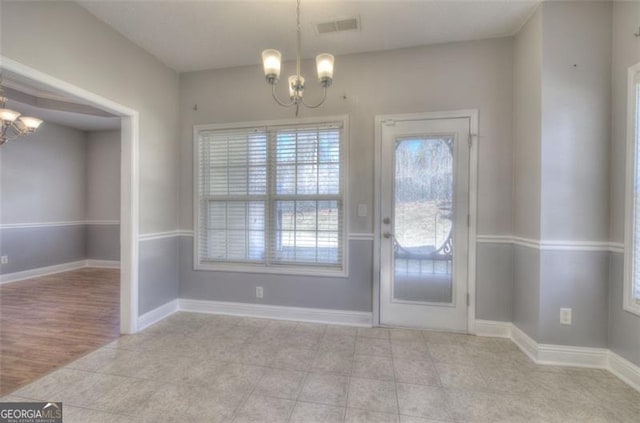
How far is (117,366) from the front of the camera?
214 centimetres

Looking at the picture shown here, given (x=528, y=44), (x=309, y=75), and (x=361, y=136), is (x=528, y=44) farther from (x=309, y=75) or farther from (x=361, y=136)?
(x=309, y=75)

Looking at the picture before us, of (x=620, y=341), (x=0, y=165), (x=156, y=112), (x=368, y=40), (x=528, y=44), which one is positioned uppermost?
(x=368, y=40)

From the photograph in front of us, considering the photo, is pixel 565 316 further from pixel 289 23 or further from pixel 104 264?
pixel 104 264

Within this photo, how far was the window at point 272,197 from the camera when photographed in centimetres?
297

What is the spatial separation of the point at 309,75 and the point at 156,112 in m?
1.69

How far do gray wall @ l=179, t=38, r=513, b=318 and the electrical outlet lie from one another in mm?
461

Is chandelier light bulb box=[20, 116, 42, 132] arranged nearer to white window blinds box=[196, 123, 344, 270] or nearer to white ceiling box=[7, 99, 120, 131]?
white ceiling box=[7, 99, 120, 131]

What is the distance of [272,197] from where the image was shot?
3107 mm

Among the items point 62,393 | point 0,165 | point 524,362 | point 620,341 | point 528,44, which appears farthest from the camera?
point 0,165

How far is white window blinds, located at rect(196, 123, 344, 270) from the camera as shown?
2975 mm

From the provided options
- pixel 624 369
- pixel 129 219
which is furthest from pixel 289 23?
pixel 624 369

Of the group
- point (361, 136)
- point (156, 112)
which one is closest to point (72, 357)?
point (156, 112)

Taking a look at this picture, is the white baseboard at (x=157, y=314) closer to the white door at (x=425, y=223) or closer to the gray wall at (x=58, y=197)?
the white door at (x=425, y=223)

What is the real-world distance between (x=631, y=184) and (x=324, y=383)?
2545mm
